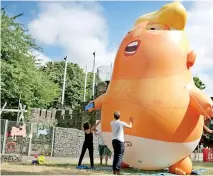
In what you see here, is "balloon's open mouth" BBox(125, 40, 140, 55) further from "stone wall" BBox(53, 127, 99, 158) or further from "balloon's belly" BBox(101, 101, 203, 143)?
"stone wall" BBox(53, 127, 99, 158)

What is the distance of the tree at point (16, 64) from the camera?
72.5 feet

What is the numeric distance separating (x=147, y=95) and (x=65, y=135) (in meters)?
10.00

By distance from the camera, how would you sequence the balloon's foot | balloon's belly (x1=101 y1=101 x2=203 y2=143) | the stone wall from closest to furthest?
1. balloon's belly (x1=101 y1=101 x2=203 y2=143)
2. the balloon's foot
3. the stone wall

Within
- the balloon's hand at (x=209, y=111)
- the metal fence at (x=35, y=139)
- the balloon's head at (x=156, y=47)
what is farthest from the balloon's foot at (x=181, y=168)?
the metal fence at (x=35, y=139)

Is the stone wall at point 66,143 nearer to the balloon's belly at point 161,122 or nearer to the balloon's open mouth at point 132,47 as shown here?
the balloon's open mouth at point 132,47

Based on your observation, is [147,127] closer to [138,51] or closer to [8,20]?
[138,51]

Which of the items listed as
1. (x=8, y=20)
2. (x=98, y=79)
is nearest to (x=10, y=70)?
(x=8, y=20)

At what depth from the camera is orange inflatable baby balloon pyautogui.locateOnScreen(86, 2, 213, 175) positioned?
30.5 feet

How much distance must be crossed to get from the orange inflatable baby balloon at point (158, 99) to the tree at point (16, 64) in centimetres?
1262

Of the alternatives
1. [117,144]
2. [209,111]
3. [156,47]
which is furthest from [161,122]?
[156,47]

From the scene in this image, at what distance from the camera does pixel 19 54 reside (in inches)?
938

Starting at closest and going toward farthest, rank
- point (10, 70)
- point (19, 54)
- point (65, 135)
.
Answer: point (65, 135), point (10, 70), point (19, 54)

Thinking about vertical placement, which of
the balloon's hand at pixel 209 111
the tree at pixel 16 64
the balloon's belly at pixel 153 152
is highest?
the tree at pixel 16 64

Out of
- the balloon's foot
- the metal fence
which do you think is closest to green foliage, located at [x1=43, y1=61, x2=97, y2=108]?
the metal fence
